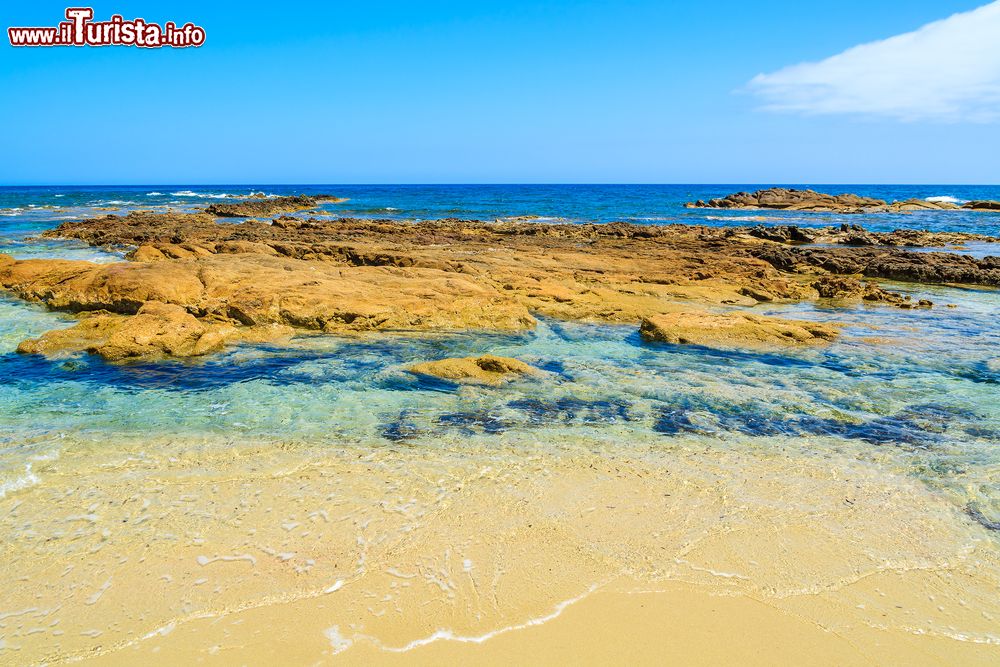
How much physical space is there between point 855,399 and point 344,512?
6.12 meters

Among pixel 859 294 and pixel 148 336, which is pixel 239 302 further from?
pixel 859 294

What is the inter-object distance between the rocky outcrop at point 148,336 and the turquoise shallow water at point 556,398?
13.5 inches

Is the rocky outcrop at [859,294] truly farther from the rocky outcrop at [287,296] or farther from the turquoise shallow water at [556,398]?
the rocky outcrop at [287,296]

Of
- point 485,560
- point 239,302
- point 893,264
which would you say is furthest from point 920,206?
point 485,560

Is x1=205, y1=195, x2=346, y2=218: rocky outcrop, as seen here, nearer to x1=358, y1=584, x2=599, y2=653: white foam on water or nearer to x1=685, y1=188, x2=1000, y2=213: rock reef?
x1=685, y1=188, x2=1000, y2=213: rock reef

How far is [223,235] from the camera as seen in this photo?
25.1 m

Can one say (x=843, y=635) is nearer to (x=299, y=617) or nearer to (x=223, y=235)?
(x=299, y=617)

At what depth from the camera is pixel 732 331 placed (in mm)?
10102

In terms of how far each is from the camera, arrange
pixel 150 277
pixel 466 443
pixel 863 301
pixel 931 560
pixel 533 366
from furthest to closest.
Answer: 1. pixel 863 301
2. pixel 150 277
3. pixel 533 366
4. pixel 466 443
5. pixel 931 560

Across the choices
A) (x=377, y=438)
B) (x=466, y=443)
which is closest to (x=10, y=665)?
(x=377, y=438)

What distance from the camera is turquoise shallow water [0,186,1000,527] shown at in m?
5.96

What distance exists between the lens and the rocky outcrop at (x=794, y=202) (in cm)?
5622

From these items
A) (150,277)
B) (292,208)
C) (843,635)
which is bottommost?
(843,635)

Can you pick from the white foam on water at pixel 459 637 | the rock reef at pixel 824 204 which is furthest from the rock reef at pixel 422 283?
the rock reef at pixel 824 204
